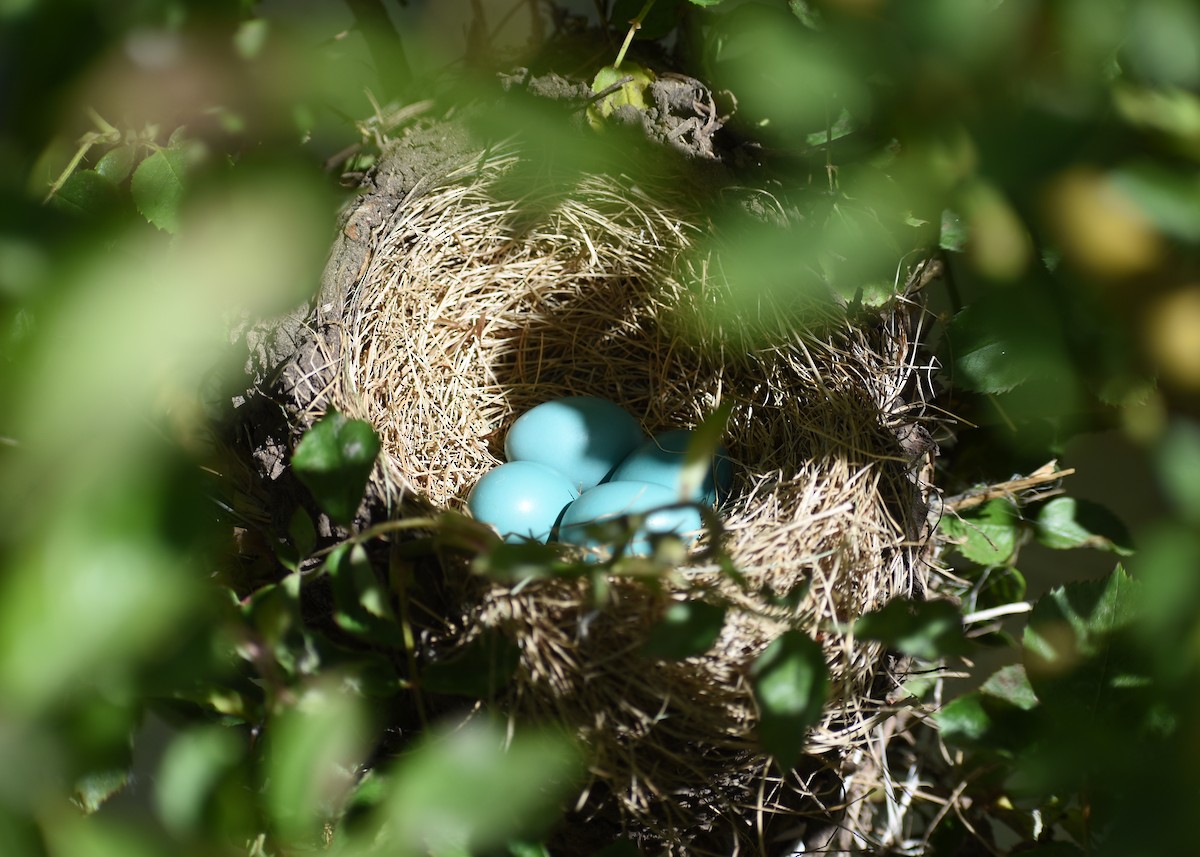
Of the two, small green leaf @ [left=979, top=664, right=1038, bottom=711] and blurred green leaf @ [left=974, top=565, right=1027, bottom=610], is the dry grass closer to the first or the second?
small green leaf @ [left=979, top=664, right=1038, bottom=711]

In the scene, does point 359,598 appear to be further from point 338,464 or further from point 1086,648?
point 1086,648

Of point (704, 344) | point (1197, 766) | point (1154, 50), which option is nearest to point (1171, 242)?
point (1154, 50)

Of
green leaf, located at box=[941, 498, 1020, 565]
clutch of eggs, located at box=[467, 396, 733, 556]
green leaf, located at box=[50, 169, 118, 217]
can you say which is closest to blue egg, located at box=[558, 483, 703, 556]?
clutch of eggs, located at box=[467, 396, 733, 556]

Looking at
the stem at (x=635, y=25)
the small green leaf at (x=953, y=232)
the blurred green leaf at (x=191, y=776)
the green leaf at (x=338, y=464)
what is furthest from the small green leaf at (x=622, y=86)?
the blurred green leaf at (x=191, y=776)

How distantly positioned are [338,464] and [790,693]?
31cm

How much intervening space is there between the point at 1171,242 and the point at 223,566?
0.75 meters

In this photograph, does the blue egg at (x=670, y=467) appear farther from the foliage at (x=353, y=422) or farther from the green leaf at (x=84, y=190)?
the green leaf at (x=84, y=190)

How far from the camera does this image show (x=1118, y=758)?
1.12 ft

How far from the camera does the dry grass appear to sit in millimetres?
696

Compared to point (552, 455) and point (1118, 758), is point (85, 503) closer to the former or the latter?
point (1118, 758)

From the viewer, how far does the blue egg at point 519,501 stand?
91 centimetres

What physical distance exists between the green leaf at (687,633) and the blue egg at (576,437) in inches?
20.8

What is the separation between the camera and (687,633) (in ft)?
1.67

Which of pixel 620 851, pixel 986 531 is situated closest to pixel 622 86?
pixel 986 531
